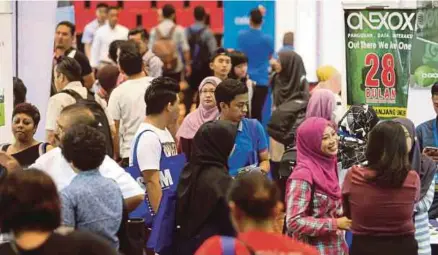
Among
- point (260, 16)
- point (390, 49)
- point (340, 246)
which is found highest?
point (260, 16)

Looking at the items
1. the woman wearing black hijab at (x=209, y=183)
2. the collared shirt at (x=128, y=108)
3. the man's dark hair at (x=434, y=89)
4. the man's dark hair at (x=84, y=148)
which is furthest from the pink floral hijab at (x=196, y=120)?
the man's dark hair at (x=84, y=148)

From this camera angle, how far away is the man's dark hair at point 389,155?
5.21 m

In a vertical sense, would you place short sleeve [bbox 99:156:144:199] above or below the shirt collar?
below

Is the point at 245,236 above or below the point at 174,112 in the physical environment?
below

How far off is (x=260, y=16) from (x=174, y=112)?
628cm

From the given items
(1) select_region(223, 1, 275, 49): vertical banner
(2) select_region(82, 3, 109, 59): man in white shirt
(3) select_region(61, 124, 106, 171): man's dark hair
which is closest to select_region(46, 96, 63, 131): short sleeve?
(3) select_region(61, 124, 106, 171): man's dark hair

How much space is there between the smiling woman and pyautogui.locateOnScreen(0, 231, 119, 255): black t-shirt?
9.71 ft

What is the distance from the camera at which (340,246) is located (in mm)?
5531

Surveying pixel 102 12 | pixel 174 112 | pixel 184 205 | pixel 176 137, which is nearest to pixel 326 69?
pixel 176 137

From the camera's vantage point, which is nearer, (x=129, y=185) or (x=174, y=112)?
(x=129, y=185)

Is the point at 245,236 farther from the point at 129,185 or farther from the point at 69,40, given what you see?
the point at 69,40

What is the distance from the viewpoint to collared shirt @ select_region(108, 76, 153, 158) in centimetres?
816

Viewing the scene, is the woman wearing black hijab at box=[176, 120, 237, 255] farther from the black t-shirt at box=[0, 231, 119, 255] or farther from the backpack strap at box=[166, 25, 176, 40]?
the backpack strap at box=[166, 25, 176, 40]

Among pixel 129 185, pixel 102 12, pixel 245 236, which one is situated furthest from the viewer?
pixel 102 12
